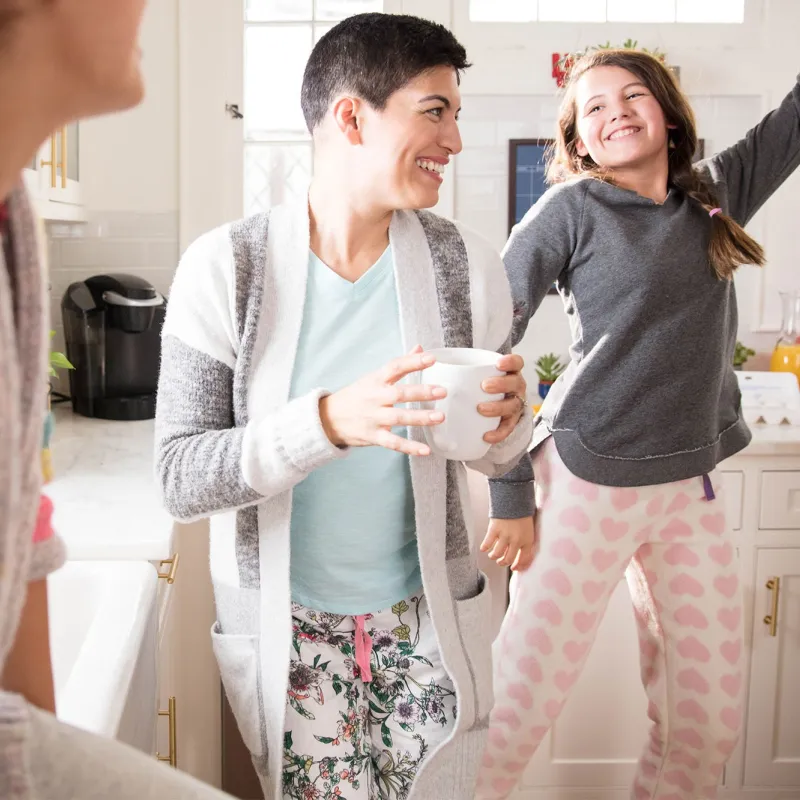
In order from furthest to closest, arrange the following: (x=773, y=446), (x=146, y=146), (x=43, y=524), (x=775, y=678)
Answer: (x=146, y=146)
(x=775, y=678)
(x=773, y=446)
(x=43, y=524)

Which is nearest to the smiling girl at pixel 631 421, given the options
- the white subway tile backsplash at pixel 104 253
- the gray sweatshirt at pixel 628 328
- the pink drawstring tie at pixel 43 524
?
the gray sweatshirt at pixel 628 328

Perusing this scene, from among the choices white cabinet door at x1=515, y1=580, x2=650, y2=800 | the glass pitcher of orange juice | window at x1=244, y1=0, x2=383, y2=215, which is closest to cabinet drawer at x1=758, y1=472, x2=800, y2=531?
white cabinet door at x1=515, y1=580, x2=650, y2=800

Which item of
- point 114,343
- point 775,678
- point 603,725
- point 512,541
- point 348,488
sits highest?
point 114,343

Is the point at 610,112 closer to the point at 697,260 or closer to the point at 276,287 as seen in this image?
the point at 697,260

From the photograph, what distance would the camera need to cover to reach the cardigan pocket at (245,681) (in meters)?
1.26

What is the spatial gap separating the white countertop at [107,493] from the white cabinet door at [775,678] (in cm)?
145

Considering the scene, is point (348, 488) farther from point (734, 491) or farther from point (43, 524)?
point (734, 491)

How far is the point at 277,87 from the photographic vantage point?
2818 millimetres

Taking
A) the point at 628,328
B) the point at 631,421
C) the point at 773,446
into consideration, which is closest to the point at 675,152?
the point at 628,328

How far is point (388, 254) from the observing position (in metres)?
1.29

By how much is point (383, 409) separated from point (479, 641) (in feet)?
1.43

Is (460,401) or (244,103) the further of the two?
(244,103)

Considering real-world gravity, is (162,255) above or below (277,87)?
below

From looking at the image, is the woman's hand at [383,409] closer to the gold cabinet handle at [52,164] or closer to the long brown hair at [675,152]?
the long brown hair at [675,152]
